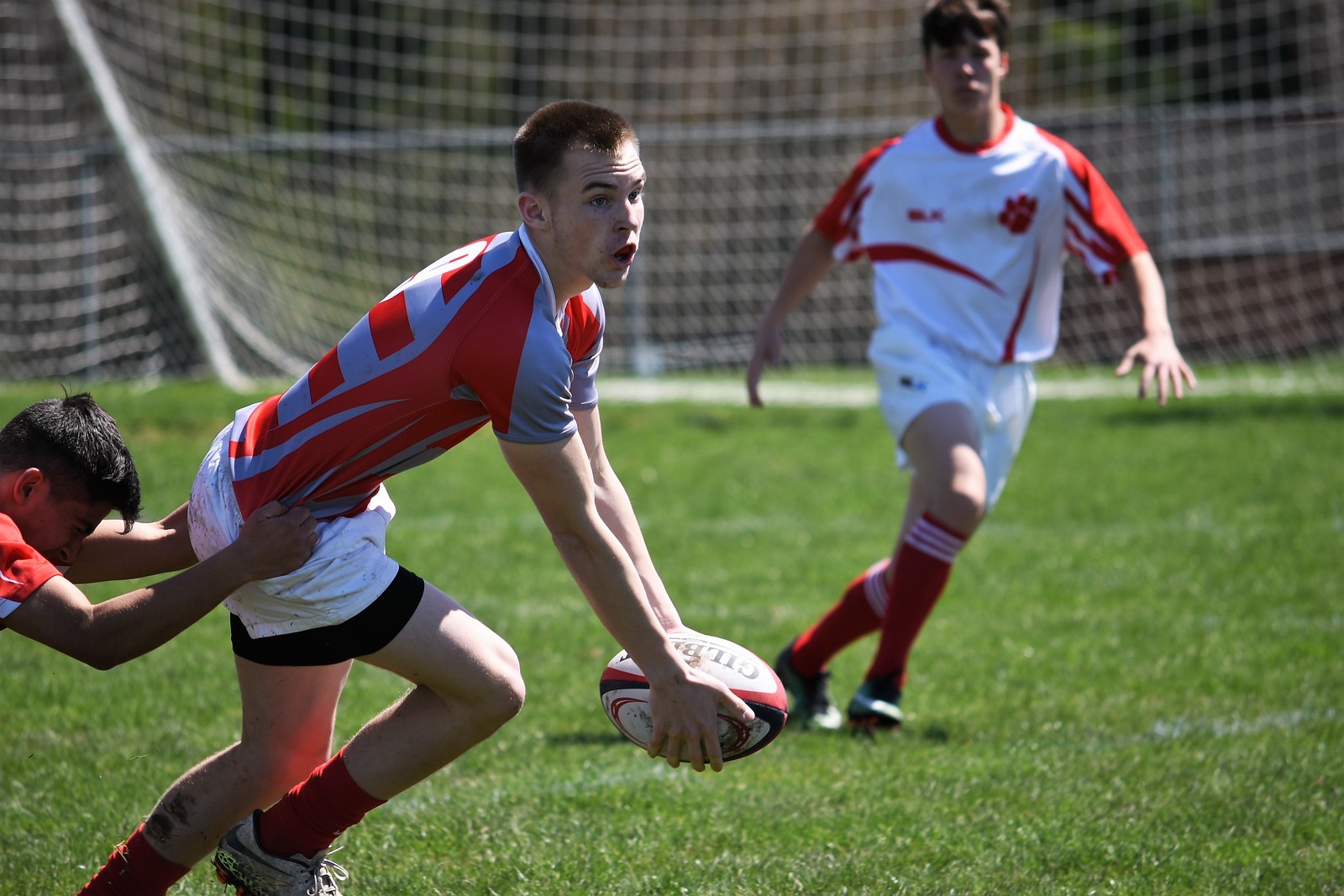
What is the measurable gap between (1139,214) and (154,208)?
10182 millimetres

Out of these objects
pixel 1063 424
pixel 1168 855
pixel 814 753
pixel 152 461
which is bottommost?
pixel 1063 424

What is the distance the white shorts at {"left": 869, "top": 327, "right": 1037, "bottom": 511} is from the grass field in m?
0.90

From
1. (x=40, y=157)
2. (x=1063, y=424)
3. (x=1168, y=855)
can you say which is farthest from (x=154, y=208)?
(x=1168, y=855)

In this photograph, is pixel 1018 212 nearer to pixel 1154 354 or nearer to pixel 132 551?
pixel 1154 354

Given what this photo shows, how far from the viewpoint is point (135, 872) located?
2969 mm

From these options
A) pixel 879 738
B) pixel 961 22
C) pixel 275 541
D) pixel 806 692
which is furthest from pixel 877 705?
pixel 275 541

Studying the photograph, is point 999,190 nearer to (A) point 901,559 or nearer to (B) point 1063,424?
(A) point 901,559

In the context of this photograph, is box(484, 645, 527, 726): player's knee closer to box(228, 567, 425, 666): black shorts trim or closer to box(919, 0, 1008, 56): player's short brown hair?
box(228, 567, 425, 666): black shorts trim

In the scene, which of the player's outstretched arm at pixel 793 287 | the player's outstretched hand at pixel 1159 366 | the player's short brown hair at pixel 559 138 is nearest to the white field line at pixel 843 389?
the player's outstretched arm at pixel 793 287

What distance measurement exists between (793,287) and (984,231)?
2.37 feet

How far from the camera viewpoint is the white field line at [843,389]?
11.9 m

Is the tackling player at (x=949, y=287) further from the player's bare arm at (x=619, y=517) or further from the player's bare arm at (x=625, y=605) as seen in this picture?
the player's bare arm at (x=625, y=605)

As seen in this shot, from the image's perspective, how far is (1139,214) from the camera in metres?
15.2

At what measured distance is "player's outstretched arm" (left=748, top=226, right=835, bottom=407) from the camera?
16.6ft
